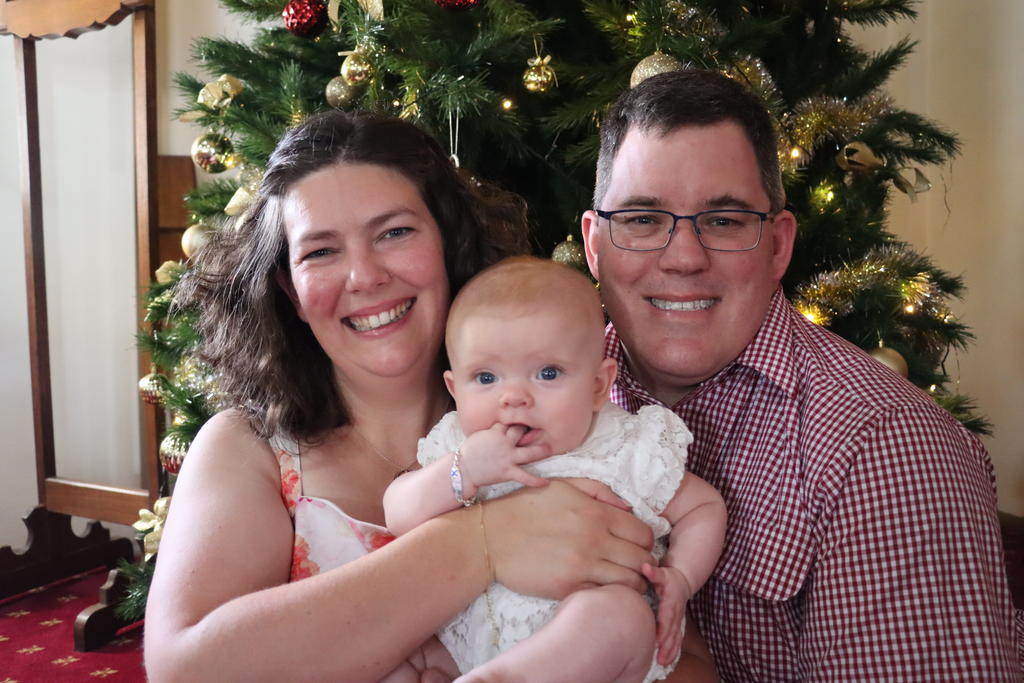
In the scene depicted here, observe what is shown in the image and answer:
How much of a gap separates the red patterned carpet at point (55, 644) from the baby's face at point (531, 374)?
199cm

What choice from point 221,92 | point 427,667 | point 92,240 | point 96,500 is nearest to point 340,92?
point 221,92

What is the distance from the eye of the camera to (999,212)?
371 cm

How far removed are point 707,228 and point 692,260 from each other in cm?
8

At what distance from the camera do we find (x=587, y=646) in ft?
4.14

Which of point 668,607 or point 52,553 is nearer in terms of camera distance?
point 668,607

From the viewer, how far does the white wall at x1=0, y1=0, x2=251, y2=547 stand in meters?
3.90

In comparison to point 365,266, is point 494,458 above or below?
below

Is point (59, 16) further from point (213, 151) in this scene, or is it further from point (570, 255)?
point (570, 255)

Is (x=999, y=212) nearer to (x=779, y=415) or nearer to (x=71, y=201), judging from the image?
(x=779, y=415)

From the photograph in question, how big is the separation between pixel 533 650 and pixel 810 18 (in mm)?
2178

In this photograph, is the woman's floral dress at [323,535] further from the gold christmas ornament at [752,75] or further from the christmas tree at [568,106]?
the gold christmas ornament at [752,75]

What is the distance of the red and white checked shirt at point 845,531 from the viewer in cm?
134

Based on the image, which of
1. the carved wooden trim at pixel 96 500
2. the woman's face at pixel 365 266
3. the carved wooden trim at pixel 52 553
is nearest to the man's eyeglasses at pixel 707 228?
the woman's face at pixel 365 266

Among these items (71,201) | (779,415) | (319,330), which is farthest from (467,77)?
(71,201)
